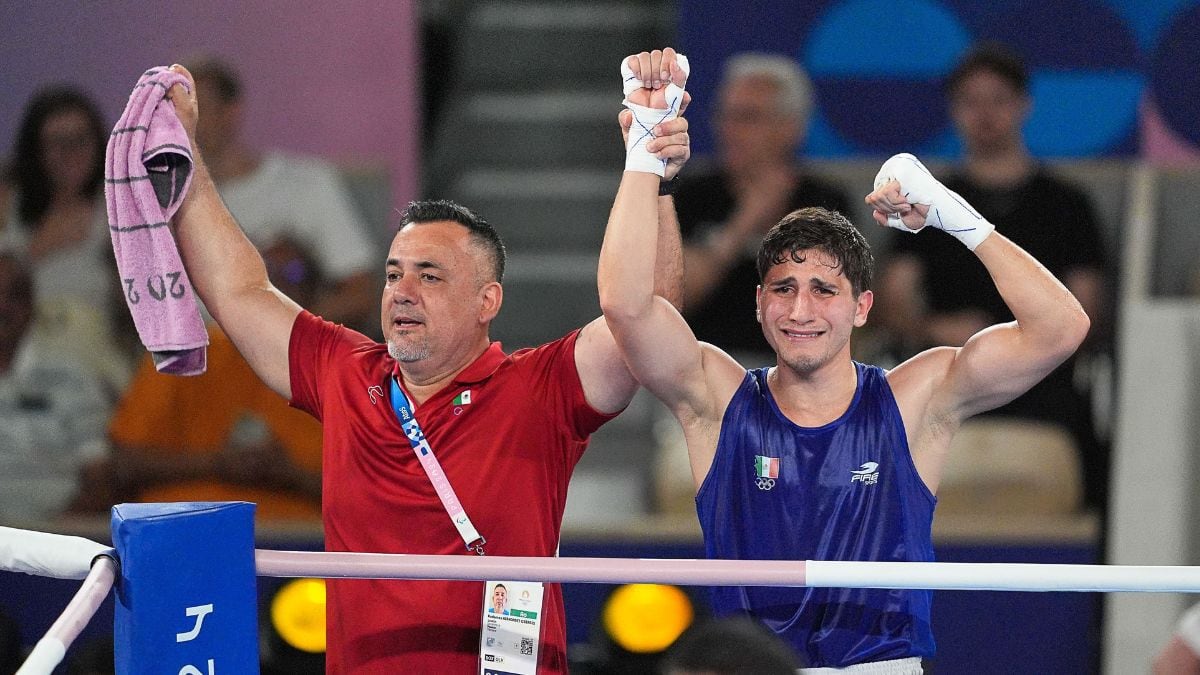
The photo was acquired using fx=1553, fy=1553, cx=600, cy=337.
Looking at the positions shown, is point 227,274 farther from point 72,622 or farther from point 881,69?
point 881,69

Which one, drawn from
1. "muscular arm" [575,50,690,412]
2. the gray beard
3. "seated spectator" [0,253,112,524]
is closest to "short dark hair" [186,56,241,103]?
"seated spectator" [0,253,112,524]

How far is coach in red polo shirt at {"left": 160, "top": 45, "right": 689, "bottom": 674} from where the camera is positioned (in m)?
2.71

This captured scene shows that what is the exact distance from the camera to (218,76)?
5031 millimetres

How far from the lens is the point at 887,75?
548 cm

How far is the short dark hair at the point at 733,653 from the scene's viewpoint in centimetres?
191

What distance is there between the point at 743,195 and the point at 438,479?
2.44m

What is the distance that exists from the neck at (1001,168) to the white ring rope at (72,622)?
3249mm

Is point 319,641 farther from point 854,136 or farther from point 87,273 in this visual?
point 854,136

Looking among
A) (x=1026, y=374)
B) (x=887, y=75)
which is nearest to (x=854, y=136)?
(x=887, y=75)

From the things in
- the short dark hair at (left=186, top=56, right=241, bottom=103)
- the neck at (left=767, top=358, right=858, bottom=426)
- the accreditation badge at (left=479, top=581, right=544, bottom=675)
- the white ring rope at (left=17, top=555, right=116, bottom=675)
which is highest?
the short dark hair at (left=186, top=56, right=241, bottom=103)

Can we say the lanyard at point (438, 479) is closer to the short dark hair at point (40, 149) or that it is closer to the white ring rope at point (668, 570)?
the white ring rope at point (668, 570)

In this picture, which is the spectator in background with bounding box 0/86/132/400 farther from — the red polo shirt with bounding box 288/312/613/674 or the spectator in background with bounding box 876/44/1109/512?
the spectator in background with bounding box 876/44/1109/512

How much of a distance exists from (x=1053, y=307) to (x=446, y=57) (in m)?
4.20

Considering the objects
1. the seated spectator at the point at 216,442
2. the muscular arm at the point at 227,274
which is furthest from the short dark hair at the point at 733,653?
the seated spectator at the point at 216,442
